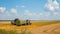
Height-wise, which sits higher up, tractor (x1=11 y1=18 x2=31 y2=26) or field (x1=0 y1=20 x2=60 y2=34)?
tractor (x1=11 y1=18 x2=31 y2=26)

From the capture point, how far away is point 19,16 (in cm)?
322

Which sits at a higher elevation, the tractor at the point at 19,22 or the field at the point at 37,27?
the tractor at the point at 19,22

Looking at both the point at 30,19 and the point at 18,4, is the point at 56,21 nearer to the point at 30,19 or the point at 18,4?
the point at 30,19

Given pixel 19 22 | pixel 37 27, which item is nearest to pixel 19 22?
pixel 19 22

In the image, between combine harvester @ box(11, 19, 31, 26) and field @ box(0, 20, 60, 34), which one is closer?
field @ box(0, 20, 60, 34)

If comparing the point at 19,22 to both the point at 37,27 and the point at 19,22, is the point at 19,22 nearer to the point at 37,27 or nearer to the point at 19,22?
the point at 19,22

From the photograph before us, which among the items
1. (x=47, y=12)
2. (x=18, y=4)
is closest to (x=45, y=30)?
(x=47, y=12)

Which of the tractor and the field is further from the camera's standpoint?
the tractor

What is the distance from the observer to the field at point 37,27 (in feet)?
10.1

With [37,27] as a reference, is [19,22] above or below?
above

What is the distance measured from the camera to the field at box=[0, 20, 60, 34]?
3.07 meters

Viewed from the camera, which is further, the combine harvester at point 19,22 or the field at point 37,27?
the combine harvester at point 19,22

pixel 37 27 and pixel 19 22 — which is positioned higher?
pixel 19 22

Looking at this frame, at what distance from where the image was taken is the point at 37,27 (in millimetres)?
3150
